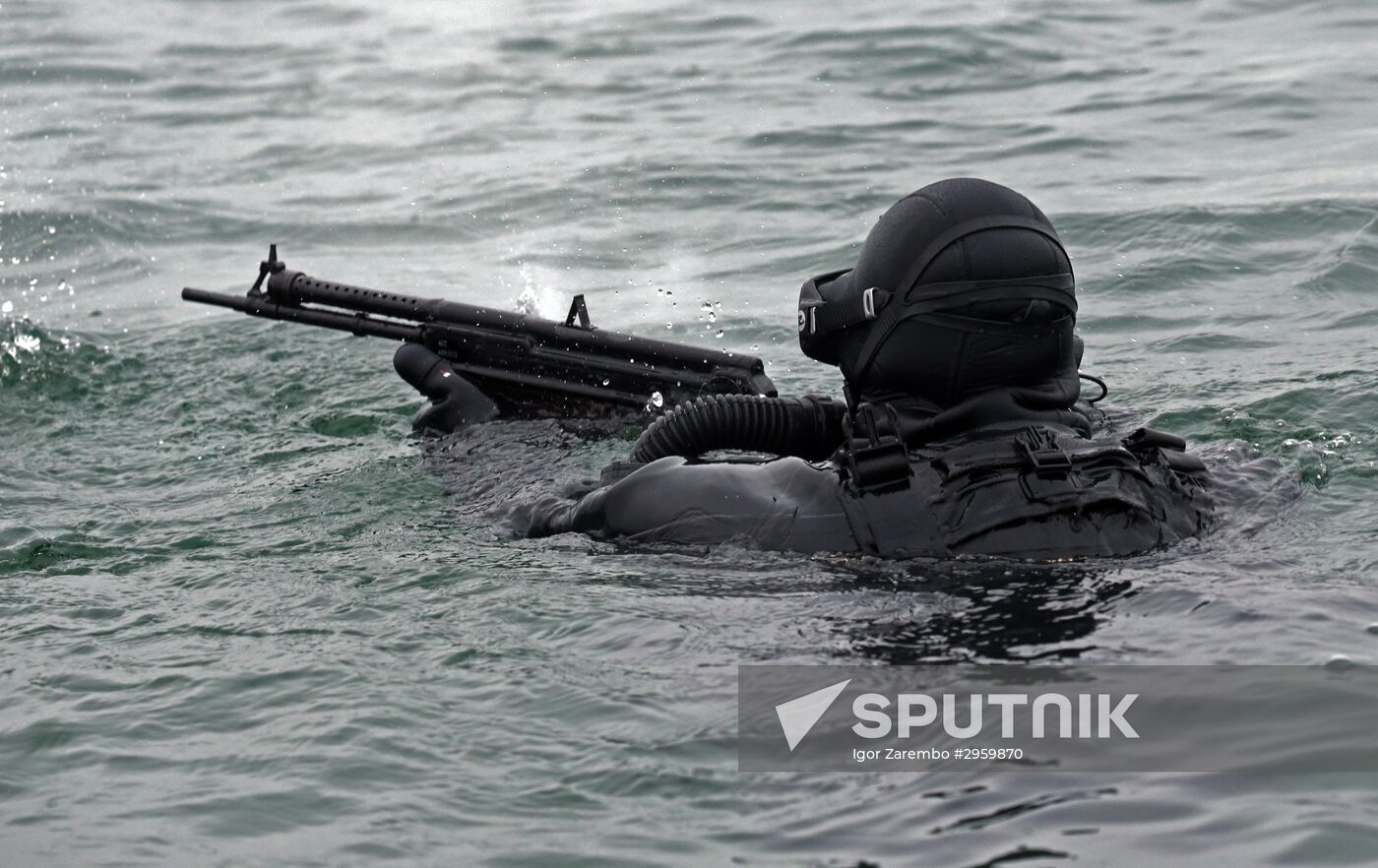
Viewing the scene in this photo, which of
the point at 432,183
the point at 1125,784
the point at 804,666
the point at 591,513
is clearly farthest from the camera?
the point at 432,183

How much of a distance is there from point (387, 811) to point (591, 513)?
1.58 metres

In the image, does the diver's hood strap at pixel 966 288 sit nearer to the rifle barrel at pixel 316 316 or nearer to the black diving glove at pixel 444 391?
the black diving glove at pixel 444 391

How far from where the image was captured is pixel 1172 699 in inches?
160

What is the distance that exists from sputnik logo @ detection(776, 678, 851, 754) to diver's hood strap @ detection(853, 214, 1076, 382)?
4.09 feet

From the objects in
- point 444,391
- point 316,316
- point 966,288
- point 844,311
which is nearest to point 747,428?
point 844,311

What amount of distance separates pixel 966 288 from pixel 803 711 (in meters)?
1.45

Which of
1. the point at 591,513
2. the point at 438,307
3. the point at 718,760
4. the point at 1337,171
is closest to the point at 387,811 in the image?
the point at 718,760

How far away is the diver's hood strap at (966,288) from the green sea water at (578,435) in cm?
79

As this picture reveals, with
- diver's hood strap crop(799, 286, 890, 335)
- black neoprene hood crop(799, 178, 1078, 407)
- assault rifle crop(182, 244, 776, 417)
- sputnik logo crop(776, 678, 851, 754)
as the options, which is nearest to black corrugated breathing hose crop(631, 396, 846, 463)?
diver's hood strap crop(799, 286, 890, 335)

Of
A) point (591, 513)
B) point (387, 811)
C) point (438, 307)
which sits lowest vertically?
point (387, 811)

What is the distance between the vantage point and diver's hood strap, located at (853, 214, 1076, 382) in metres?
4.91

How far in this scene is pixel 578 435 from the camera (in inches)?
280

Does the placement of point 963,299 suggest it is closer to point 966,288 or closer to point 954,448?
point 966,288

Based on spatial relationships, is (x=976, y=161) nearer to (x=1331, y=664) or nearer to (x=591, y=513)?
(x=591, y=513)
